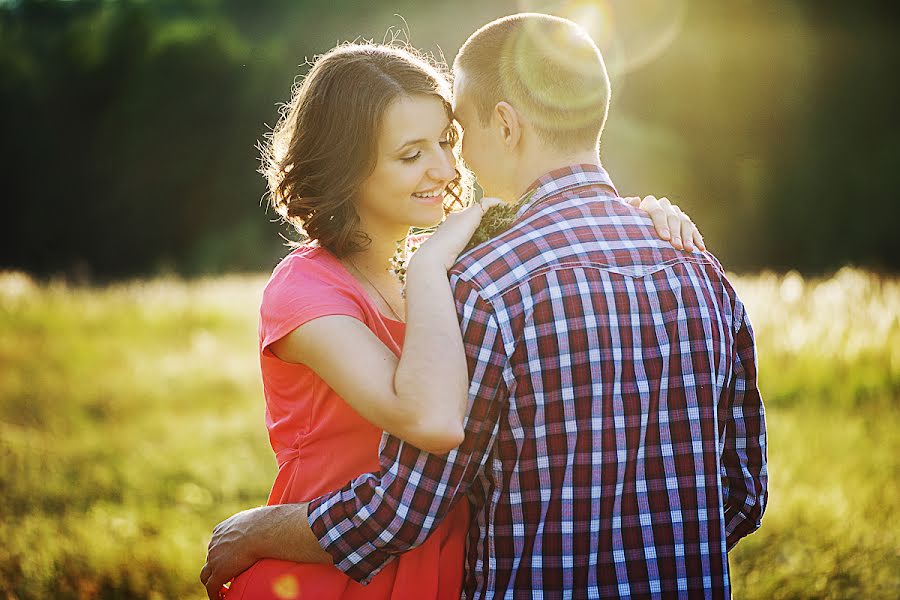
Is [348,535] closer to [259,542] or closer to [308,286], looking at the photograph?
[259,542]

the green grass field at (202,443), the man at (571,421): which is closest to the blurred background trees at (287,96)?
the green grass field at (202,443)

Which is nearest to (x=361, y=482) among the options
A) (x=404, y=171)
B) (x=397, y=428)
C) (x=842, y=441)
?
(x=397, y=428)

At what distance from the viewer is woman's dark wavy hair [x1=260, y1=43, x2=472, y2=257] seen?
2.55 meters

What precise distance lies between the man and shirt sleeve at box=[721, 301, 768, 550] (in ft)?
0.44

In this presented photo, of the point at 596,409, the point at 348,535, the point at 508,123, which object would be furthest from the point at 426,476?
the point at 508,123

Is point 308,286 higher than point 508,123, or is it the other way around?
point 508,123

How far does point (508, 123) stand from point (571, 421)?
2.62 ft

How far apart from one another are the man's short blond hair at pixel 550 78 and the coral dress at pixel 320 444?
0.64 m

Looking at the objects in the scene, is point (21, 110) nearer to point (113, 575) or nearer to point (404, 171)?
point (113, 575)

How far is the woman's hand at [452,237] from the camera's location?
2.08 meters

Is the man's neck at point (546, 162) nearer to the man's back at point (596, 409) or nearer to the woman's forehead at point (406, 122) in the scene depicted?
the man's back at point (596, 409)

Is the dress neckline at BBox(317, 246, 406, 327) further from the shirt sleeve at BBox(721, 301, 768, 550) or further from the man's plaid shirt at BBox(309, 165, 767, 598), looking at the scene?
the shirt sleeve at BBox(721, 301, 768, 550)

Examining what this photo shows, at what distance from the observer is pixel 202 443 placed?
22.7 feet

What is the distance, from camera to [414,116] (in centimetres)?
257
